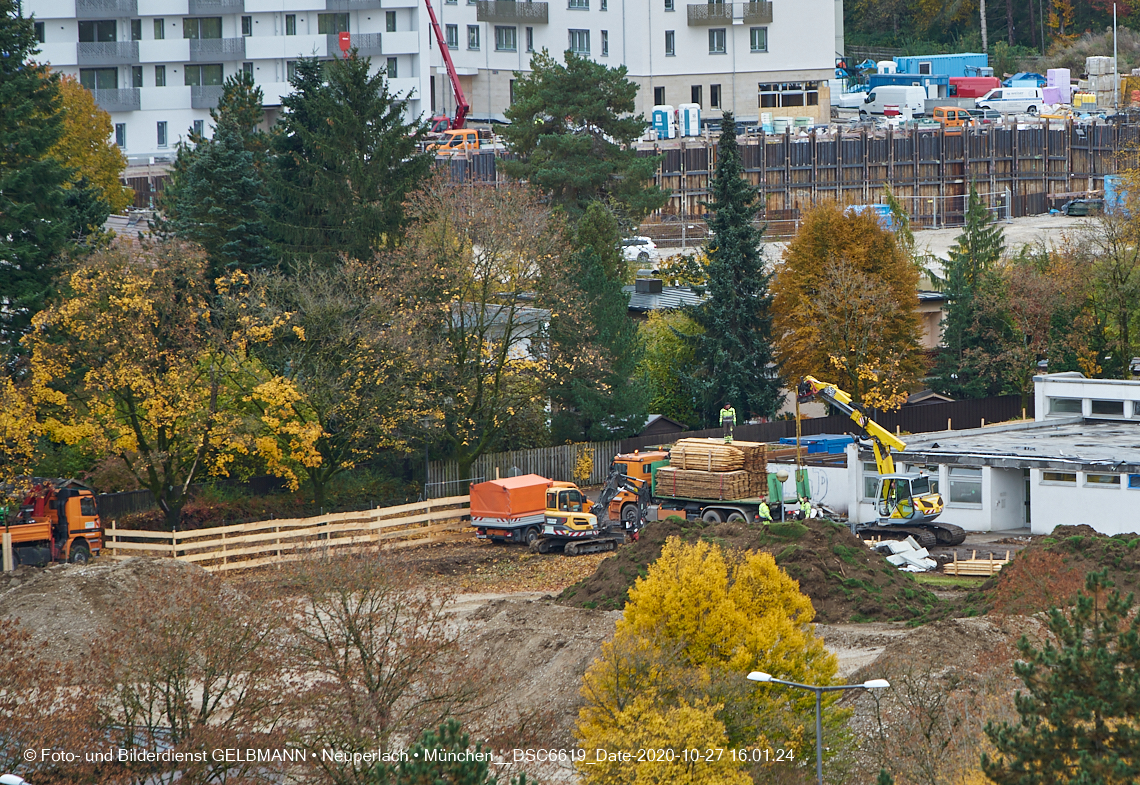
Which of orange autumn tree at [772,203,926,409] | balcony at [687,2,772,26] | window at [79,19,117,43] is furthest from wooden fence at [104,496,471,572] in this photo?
balcony at [687,2,772,26]

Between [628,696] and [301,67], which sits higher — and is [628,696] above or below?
below

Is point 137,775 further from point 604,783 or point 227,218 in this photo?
point 227,218

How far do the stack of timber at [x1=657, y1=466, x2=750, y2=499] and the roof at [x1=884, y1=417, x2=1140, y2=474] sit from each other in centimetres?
590

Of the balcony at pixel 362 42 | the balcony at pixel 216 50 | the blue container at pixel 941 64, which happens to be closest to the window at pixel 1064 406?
the balcony at pixel 362 42

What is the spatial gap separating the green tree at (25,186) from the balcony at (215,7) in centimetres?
4972

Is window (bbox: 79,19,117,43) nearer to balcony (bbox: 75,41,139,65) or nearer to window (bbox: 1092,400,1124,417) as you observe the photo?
balcony (bbox: 75,41,139,65)

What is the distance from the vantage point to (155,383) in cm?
4506

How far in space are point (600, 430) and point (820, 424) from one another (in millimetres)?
9849

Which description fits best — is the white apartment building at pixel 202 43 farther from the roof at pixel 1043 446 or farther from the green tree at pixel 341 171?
the roof at pixel 1043 446

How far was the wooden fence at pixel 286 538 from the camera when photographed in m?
44.1

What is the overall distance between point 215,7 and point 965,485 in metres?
A: 73.2

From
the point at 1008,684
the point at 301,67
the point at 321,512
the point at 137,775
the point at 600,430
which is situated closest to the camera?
the point at 137,775

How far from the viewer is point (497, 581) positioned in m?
42.7

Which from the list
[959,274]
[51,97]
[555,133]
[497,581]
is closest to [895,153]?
[555,133]
